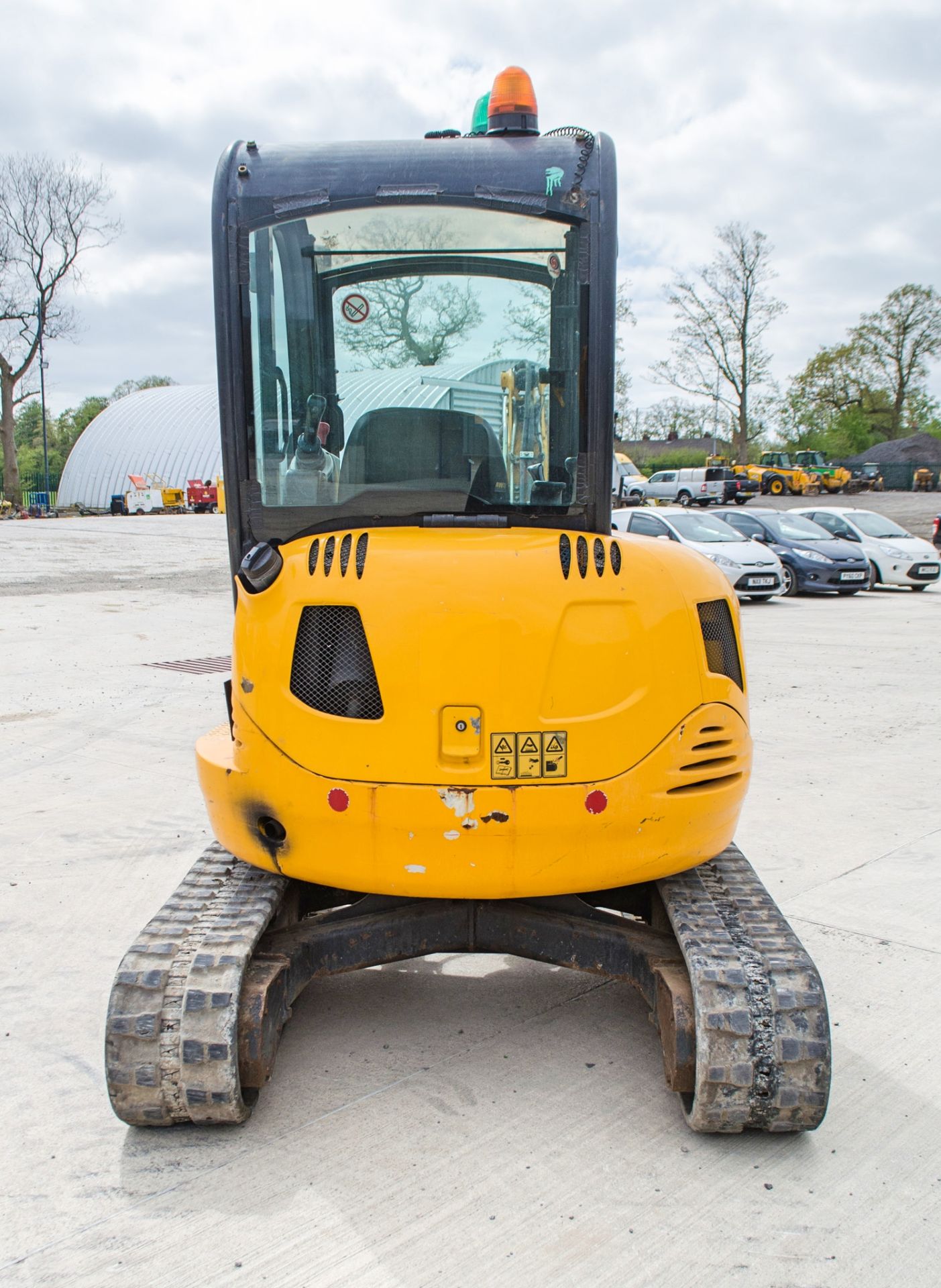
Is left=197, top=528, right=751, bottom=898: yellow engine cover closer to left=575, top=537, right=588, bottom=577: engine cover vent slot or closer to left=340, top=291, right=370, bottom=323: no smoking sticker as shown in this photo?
left=575, top=537, right=588, bottom=577: engine cover vent slot

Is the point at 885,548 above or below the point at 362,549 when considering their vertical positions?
below

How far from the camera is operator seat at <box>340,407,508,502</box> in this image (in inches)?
128

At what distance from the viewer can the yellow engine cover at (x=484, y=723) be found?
2.83m

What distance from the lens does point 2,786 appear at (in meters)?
6.38

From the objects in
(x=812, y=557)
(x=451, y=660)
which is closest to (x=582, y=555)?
(x=451, y=660)

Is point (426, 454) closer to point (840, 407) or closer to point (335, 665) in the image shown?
point (335, 665)

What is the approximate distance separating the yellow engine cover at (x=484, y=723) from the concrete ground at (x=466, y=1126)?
2.25 ft

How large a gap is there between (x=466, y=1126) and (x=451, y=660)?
1.31 meters

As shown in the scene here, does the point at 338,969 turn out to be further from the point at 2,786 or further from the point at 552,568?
the point at 2,786

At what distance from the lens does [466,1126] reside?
3.04 m

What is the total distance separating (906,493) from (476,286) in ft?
173

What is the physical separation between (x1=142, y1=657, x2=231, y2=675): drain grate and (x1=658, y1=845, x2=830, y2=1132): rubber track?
755 centimetres

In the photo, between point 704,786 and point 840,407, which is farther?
point 840,407

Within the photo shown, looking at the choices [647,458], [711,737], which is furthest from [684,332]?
[711,737]
